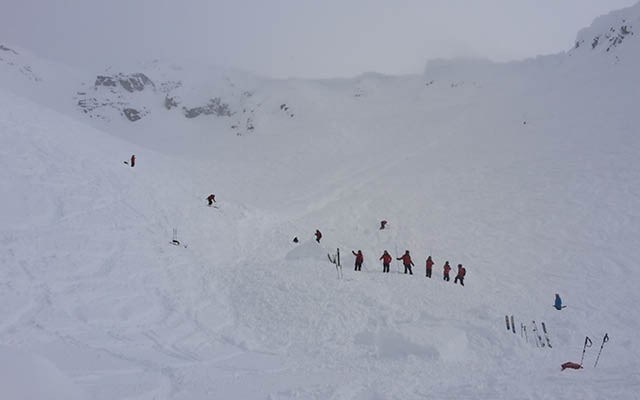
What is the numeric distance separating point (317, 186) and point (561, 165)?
16.5 metres

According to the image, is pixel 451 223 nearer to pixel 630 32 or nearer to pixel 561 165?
pixel 561 165

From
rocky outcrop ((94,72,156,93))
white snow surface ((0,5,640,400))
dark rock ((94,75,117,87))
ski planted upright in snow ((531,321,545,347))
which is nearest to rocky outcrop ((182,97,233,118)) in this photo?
rocky outcrop ((94,72,156,93))

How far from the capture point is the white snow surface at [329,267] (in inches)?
366

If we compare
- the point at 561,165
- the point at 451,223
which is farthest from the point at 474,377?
Result: the point at 561,165

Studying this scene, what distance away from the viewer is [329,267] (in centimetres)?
1798

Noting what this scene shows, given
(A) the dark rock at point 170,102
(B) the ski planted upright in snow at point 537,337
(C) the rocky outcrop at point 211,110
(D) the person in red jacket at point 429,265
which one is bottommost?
(B) the ski planted upright in snow at point 537,337

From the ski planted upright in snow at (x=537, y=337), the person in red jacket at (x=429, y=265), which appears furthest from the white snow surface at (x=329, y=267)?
the person in red jacket at (x=429, y=265)

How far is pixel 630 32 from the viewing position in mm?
46938

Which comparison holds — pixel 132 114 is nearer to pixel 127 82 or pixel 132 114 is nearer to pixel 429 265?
pixel 127 82

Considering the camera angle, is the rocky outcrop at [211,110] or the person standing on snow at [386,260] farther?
the rocky outcrop at [211,110]

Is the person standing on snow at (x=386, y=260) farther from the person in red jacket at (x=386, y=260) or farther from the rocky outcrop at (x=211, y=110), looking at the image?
the rocky outcrop at (x=211, y=110)

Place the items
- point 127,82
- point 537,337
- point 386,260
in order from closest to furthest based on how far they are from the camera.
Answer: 1. point 537,337
2. point 386,260
3. point 127,82

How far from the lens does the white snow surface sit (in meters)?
9.29

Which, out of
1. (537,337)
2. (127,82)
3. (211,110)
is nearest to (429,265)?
(537,337)
